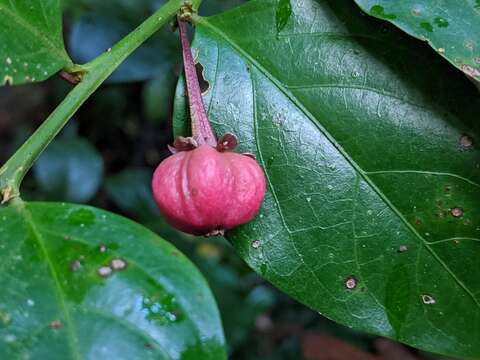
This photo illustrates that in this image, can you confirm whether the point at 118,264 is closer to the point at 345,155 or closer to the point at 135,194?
the point at 345,155

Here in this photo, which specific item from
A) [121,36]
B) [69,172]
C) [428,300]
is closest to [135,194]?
[69,172]

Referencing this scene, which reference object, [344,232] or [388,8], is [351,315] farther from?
[388,8]

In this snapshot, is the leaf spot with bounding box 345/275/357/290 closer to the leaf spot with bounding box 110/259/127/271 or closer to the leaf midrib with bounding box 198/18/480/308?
the leaf midrib with bounding box 198/18/480/308

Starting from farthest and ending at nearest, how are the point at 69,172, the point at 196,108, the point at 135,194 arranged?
the point at 135,194 → the point at 69,172 → the point at 196,108

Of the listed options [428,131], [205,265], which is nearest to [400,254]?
[428,131]

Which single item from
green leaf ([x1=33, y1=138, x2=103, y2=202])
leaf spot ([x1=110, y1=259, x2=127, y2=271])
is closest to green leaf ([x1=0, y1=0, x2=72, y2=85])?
leaf spot ([x1=110, y1=259, x2=127, y2=271])

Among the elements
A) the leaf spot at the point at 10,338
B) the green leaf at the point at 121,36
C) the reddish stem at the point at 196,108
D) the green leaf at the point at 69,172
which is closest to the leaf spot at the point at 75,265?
the leaf spot at the point at 10,338

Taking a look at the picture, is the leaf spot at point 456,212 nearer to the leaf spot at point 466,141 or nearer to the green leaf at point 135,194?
the leaf spot at point 466,141
